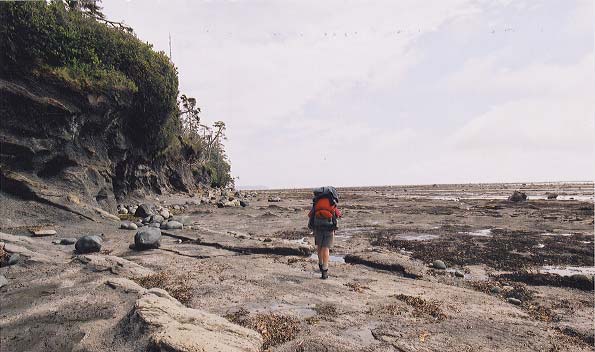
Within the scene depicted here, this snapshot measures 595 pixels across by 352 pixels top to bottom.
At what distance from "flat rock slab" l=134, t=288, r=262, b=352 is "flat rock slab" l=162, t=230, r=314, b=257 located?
623 cm

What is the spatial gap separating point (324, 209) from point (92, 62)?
16245 millimetres

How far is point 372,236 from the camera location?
16.1 m

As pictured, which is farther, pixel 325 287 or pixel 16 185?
pixel 16 185

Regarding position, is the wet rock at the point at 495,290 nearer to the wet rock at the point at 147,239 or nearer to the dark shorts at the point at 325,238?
the dark shorts at the point at 325,238

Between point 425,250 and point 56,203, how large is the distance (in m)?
14.8

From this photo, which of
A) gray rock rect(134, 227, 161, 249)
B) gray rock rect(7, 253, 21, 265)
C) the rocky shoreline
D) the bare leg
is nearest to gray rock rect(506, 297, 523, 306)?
the rocky shoreline

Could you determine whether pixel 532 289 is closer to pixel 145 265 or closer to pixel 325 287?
pixel 325 287

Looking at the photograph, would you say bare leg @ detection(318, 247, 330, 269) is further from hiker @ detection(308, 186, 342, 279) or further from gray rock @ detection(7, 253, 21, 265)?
gray rock @ detection(7, 253, 21, 265)

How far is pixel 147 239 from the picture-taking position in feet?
34.4

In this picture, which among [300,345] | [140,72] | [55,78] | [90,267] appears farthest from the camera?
[140,72]

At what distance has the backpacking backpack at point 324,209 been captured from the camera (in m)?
8.52

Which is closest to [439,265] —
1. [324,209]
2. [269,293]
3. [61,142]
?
[324,209]

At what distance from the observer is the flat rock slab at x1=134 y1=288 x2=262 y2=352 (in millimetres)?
3629

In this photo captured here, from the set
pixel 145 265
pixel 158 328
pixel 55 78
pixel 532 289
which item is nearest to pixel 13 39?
pixel 55 78
